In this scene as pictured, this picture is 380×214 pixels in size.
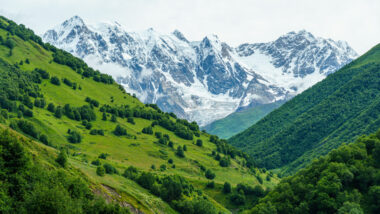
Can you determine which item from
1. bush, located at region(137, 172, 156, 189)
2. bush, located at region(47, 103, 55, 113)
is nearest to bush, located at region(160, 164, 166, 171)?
bush, located at region(137, 172, 156, 189)

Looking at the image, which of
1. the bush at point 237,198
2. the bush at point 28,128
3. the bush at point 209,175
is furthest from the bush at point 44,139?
the bush at point 237,198

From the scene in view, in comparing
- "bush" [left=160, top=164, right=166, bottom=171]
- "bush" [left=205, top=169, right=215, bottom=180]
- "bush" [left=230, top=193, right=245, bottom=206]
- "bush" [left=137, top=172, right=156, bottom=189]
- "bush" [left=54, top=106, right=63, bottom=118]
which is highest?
"bush" [left=54, top=106, right=63, bottom=118]

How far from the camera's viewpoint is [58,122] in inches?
7116

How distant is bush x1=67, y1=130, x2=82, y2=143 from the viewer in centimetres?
16788

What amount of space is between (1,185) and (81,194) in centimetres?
1448

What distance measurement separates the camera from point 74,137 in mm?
168125

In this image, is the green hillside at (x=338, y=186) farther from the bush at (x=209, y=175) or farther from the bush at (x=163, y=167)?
the bush at (x=209, y=175)

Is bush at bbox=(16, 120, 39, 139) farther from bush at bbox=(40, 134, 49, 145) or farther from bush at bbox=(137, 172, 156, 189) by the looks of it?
bush at bbox=(137, 172, 156, 189)

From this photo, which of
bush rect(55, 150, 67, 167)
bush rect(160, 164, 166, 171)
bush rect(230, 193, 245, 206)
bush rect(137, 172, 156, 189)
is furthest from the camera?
bush rect(160, 164, 166, 171)

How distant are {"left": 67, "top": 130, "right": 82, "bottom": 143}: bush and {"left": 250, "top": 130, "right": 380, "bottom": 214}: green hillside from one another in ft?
286

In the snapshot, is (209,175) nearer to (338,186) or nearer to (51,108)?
(51,108)

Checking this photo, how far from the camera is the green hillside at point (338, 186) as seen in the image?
10388cm

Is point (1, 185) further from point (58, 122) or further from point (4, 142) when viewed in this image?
point (58, 122)

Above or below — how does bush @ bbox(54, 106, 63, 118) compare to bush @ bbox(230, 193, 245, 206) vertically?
above
